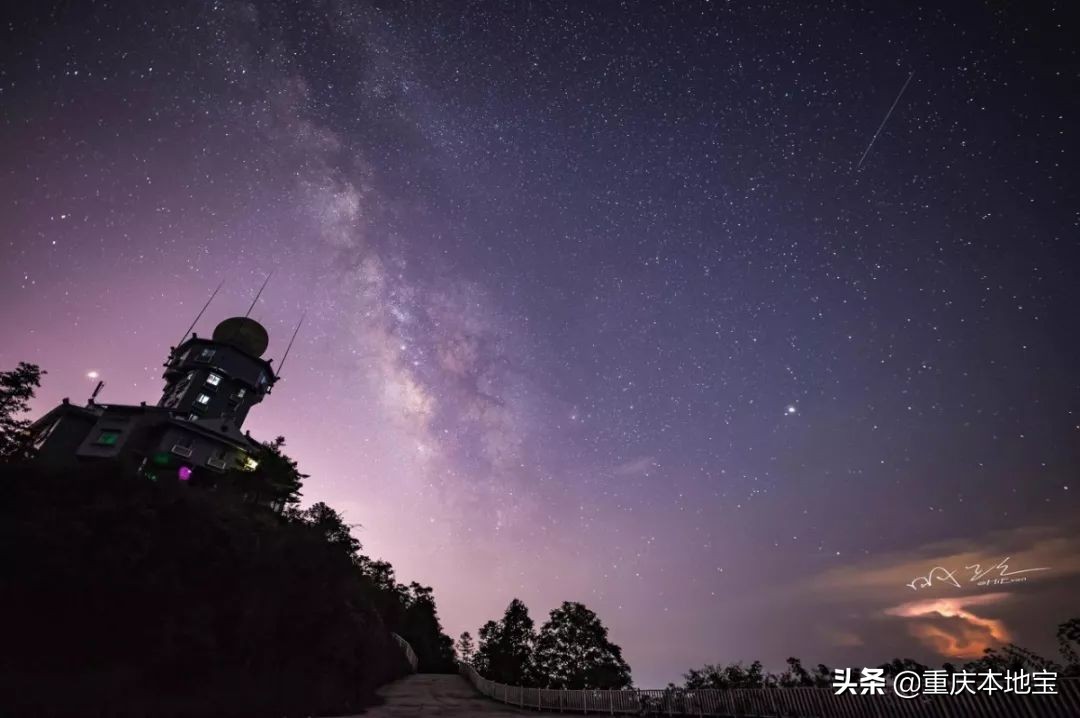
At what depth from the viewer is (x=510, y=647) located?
63250mm

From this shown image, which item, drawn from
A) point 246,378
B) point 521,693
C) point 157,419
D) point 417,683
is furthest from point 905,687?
point 246,378

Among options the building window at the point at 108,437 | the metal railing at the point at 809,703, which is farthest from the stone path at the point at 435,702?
the building window at the point at 108,437

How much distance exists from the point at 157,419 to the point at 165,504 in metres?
30.0

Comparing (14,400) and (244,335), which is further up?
(244,335)

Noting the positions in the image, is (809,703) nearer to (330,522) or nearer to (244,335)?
(330,522)

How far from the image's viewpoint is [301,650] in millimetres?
26984

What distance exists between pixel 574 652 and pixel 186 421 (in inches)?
1950

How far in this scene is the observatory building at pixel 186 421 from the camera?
46.1 metres

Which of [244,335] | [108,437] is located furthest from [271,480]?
[244,335]

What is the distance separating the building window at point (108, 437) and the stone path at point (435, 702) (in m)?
35.0

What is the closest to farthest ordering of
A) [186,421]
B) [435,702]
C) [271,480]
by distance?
[435,702], [271,480], [186,421]

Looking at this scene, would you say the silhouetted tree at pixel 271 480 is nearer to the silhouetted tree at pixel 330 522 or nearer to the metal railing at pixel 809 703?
the silhouetted tree at pixel 330 522

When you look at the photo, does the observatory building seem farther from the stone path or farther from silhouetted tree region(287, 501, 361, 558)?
the stone path

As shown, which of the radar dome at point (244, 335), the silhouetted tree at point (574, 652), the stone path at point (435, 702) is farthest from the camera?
the radar dome at point (244, 335)
